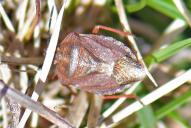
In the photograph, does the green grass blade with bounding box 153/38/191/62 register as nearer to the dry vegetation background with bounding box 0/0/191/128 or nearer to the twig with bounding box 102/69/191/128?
the dry vegetation background with bounding box 0/0/191/128

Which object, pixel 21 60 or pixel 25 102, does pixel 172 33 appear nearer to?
pixel 21 60

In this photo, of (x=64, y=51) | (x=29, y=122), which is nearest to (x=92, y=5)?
(x=64, y=51)

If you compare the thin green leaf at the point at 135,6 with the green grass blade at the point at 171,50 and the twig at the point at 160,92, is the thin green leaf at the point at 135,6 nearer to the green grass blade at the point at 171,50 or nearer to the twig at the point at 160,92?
the green grass blade at the point at 171,50

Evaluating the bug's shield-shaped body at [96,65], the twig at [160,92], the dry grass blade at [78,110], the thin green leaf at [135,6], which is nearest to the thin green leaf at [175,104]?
the twig at [160,92]

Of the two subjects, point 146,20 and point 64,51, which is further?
point 146,20

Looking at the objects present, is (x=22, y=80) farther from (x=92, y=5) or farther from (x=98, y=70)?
(x=92, y=5)

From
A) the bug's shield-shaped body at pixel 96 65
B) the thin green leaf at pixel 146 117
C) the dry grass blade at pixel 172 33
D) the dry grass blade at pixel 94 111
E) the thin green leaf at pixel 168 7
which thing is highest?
the thin green leaf at pixel 168 7
